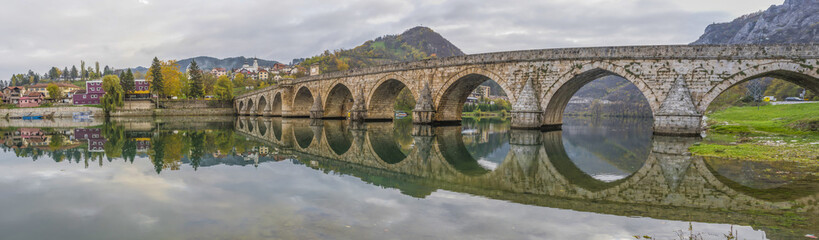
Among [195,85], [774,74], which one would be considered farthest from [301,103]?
[774,74]

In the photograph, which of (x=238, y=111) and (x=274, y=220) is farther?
(x=238, y=111)

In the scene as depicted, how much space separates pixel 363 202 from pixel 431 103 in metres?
24.8

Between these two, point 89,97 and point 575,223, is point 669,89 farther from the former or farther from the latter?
point 89,97

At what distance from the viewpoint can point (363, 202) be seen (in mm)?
7027

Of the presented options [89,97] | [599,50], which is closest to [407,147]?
[599,50]

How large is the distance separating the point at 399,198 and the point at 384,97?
107ft

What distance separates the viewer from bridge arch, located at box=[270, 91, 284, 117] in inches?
2219

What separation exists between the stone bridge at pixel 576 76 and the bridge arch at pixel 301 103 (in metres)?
13.7

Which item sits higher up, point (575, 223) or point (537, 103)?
point (537, 103)

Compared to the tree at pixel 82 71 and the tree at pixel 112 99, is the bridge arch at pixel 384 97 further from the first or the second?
the tree at pixel 82 71

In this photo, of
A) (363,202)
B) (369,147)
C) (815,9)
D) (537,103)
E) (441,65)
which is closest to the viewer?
(363,202)

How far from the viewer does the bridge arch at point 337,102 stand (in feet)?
146

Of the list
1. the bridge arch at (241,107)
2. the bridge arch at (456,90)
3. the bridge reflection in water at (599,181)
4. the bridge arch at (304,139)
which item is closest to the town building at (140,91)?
the bridge arch at (241,107)

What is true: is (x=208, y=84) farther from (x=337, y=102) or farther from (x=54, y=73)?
(x=54, y=73)
